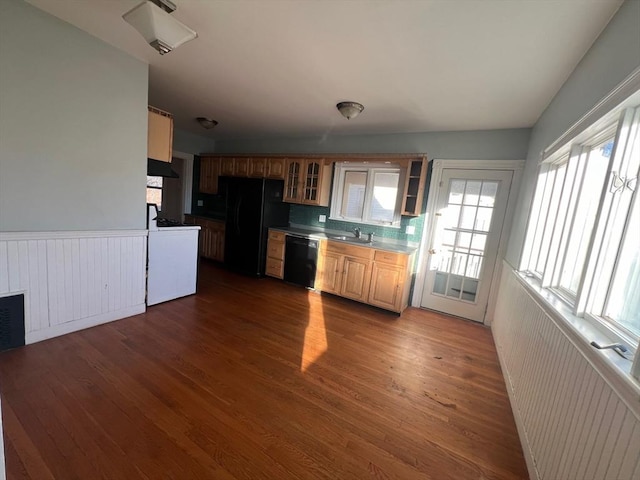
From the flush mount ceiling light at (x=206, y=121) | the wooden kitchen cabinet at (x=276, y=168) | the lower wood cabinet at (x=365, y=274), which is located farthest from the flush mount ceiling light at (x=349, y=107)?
the flush mount ceiling light at (x=206, y=121)

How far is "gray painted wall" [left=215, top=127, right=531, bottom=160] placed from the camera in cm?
316

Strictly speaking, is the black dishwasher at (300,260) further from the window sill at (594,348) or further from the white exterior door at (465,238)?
the window sill at (594,348)

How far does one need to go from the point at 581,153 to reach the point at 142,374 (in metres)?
3.43

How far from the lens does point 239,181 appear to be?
4426 mm

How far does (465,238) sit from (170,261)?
12.1 ft

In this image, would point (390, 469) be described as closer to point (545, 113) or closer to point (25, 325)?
point (25, 325)

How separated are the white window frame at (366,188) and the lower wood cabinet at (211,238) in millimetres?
2127

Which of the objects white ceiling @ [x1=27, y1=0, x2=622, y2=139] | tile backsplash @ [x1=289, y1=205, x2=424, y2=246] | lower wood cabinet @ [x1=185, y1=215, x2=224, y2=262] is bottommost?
lower wood cabinet @ [x1=185, y1=215, x2=224, y2=262]

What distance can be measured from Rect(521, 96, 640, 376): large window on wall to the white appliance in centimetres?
352

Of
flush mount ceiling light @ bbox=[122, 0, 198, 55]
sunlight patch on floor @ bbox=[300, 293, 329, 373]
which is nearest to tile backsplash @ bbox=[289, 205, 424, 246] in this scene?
sunlight patch on floor @ bbox=[300, 293, 329, 373]

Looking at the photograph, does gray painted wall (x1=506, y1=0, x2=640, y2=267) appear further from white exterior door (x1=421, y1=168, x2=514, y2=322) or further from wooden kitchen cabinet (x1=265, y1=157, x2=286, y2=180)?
wooden kitchen cabinet (x1=265, y1=157, x2=286, y2=180)

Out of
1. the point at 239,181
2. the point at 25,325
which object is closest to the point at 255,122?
the point at 239,181

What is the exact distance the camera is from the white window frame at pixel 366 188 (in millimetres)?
3852

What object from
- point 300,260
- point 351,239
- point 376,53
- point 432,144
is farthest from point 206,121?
point 432,144
